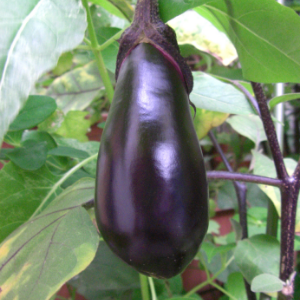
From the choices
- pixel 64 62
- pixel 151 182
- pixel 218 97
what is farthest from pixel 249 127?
pixel 64 62

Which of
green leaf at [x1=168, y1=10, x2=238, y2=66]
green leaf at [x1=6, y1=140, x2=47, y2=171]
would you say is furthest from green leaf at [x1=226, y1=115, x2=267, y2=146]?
green leaf at [x1=6, y1=140, x2=47, y2=171]

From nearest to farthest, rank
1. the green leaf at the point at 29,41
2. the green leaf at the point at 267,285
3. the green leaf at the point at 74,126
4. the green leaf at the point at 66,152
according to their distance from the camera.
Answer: the green leaf at the point at 29,41 < the green leaf at the point at 267,285 < the green leaf at the point at 66,152 < the green leaf at the point at 74,126

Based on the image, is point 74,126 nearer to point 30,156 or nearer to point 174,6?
point 30,156

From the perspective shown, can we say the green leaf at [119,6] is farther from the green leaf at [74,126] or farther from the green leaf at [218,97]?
the green leaf at [74,126]

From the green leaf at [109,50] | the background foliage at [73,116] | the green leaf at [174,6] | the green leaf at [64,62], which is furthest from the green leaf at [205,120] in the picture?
the green leaf at [64,62]

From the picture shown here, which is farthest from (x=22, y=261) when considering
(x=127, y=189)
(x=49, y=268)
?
(x=127, y=189)

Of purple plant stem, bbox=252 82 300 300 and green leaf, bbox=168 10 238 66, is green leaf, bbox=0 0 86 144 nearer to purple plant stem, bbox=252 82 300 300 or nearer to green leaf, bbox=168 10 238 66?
purple plant stem, bbox=252 82 300 300

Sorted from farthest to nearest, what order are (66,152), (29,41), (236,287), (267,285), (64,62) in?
(64,62)
(236,287)
(66,152)
(267,285)
(29,41)
